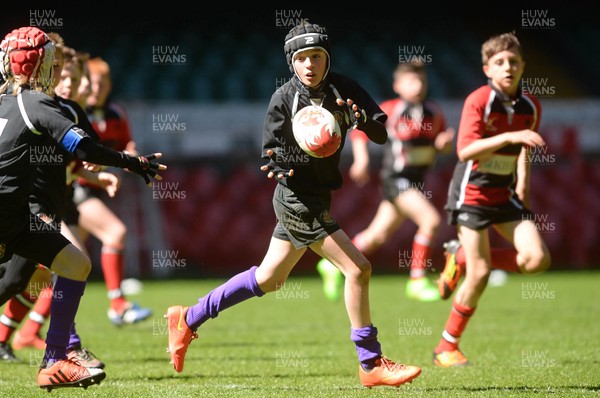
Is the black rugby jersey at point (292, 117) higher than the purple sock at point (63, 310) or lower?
higher

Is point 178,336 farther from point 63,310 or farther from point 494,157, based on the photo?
point 494,157

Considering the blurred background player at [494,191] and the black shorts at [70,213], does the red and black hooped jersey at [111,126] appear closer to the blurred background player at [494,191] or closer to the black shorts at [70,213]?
the black shorts at [70,213]

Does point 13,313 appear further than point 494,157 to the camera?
Yes

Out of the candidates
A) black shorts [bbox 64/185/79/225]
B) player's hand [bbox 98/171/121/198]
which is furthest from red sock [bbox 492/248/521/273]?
black shorts [bbox 64/185/79/225]

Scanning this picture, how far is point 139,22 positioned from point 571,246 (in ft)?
44.2

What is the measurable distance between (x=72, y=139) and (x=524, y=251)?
310 cm

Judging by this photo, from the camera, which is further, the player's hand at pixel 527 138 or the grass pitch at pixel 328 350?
the player's hand at pixel 527 138

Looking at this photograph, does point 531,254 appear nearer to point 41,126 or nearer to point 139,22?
point 41,126

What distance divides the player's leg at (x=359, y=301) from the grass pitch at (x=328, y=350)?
13cm

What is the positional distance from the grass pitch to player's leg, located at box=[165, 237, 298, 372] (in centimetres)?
27

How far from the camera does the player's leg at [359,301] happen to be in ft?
16.9

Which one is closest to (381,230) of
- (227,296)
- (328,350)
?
(328,350)

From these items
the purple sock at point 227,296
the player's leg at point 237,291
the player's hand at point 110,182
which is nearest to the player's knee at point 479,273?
the player's leg at point 237,291

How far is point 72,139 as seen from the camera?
183 inches
